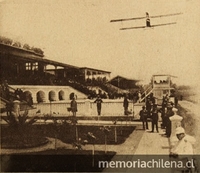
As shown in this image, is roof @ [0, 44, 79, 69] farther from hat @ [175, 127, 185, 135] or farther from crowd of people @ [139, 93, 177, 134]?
hat @ [175, 127, 185, 135]

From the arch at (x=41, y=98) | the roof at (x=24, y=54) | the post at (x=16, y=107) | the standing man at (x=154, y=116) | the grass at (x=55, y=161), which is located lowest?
the grass at (x=55, y=161)

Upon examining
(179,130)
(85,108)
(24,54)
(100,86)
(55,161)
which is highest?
(24,54)

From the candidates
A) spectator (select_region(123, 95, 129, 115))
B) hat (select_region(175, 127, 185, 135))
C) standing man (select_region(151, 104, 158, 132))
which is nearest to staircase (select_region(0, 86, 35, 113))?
spectator (select_region(123, 95, 129, 115))

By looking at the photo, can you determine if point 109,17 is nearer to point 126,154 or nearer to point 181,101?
point 181,101

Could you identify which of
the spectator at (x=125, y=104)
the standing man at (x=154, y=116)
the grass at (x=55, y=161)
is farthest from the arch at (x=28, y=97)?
the standing man at (x=154, y=116)

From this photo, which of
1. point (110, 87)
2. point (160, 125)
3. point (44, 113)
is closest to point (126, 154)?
point (160, 125)

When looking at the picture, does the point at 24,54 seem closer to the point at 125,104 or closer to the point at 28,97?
the point at 28,97

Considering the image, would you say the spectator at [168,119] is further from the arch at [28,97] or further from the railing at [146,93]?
the arch at [28,97]

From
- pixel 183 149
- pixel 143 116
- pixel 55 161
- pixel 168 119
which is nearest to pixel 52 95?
pixel 55 161

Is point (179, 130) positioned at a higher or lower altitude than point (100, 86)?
lower
